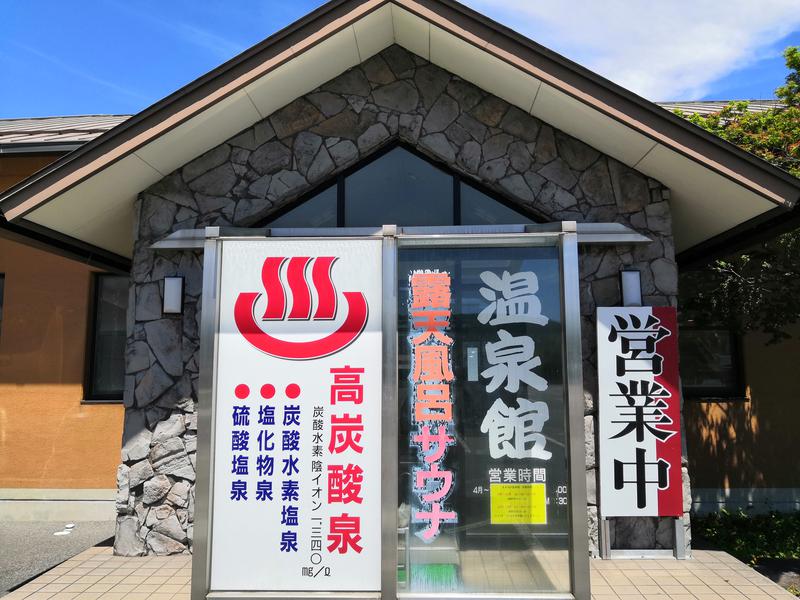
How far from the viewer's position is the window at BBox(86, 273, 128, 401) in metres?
8.20

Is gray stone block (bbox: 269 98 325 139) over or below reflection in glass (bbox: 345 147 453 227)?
over

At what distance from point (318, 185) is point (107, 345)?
4311 mm

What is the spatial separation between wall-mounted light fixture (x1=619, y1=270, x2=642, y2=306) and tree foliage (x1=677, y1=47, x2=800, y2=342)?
1.68 metres

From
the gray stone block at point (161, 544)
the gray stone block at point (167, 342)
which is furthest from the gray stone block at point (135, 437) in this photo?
the gray stone block at point (161, 544)

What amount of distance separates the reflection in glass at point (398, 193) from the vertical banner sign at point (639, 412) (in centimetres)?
194

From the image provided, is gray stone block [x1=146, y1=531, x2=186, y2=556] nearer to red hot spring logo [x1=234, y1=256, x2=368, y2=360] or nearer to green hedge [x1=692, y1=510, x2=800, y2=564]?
red hot spring logo [x1=234, y1=256, x2=368, y2=360]

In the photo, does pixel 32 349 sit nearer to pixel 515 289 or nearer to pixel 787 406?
pixel 515 289

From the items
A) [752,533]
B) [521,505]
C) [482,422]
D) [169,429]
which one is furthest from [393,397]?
[752,533]

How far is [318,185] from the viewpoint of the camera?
6.08 m

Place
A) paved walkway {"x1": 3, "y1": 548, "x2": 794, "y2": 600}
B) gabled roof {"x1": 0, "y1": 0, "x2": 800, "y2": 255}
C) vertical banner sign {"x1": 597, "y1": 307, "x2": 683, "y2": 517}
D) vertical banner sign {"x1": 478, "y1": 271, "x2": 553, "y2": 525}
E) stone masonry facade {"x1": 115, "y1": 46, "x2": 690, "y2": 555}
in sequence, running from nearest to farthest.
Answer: vertical banner sign {"x1": 478, "y1": 271, "x2": 553, "y2": 525} → paved walkway {"x1": 3, "y1": 548, "x2": 794, "y2": 600} → gabled roof {"x1": 0, "y1": 0, "x2": 800, "y2": 255} → vertical banner sign {"x1": 597, "y1": 307, "x2": 683, "y2": 517} → stone masonry facade {"x1": 115, "y1": 46, "x2": 690, "y2": 555}

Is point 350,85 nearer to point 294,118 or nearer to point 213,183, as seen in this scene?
point 294,118

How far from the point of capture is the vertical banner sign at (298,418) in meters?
4.21

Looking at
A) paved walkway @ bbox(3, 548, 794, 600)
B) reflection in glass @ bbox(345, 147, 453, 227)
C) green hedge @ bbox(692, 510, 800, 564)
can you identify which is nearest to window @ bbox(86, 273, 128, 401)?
paved walkway @ bbox(3, 548, 794, 600)

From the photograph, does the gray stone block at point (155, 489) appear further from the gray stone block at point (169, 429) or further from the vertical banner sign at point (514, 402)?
the vertical banner sign at point (514, 402)
